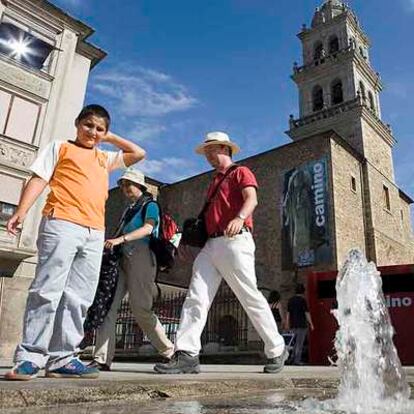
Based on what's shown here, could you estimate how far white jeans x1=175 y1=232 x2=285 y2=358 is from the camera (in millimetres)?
3500

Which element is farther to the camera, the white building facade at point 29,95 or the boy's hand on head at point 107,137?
the white building facade at point 29,95

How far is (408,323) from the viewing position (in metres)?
6.84

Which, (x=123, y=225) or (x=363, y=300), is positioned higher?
(x=123, y=225)

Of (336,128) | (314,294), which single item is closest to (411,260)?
(336,128)

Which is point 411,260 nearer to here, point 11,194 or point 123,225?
point 11,194

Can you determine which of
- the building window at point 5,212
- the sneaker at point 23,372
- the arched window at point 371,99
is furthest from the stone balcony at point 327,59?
the sneaker at point 23,372

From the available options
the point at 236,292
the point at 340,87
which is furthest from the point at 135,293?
the point at 340,87

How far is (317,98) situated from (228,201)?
30034mm

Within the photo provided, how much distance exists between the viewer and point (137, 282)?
385 cm

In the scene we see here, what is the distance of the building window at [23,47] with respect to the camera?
13.7m

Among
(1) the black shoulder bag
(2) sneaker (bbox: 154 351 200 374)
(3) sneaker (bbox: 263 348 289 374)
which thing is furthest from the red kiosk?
(2) sneaker (bbox: 154 351 200 374)

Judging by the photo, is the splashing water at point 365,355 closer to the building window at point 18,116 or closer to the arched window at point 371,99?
the building window at point 18,116

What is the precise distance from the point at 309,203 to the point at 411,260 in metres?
11.1

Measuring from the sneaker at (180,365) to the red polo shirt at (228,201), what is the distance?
103 centimetres
